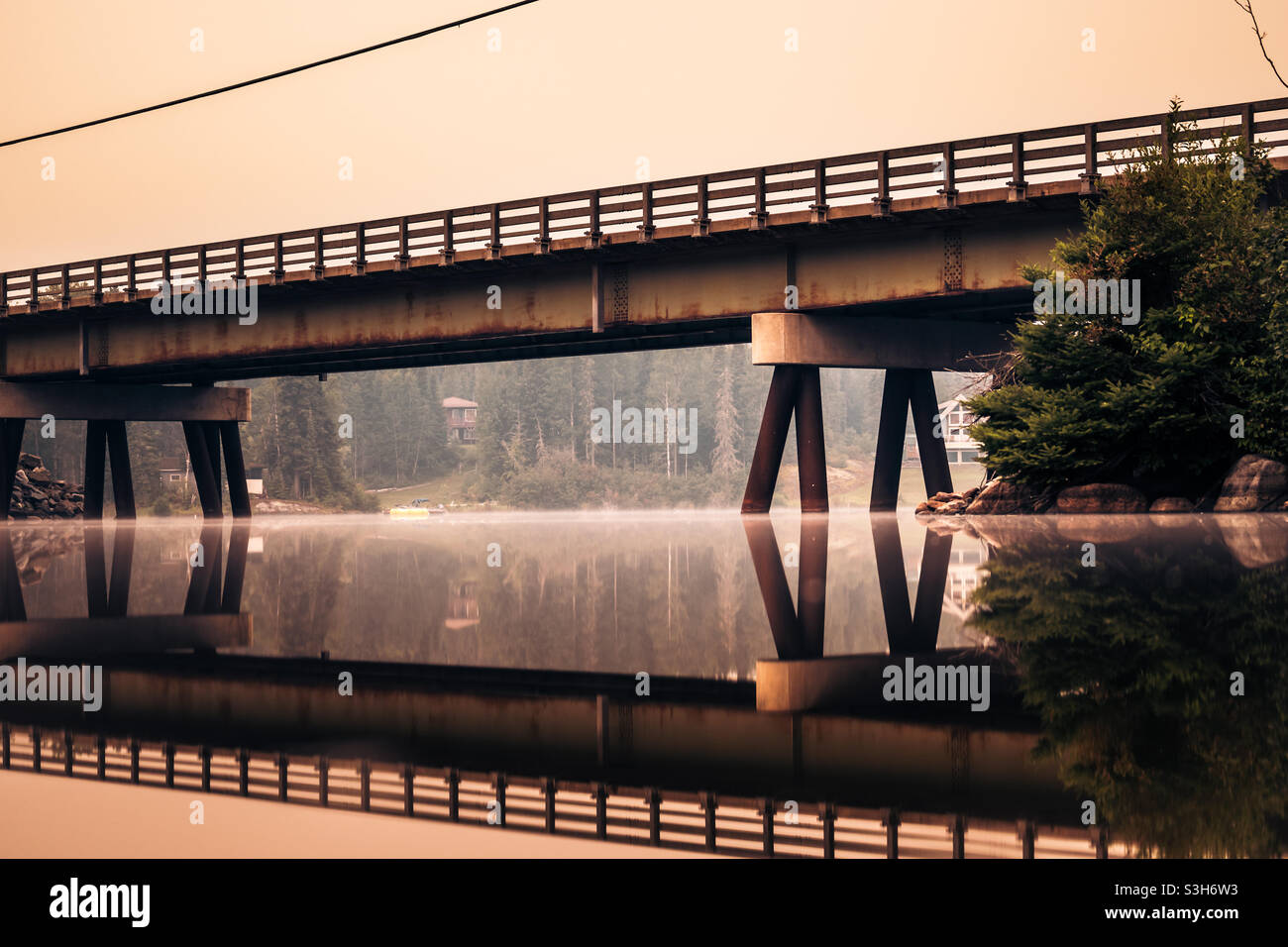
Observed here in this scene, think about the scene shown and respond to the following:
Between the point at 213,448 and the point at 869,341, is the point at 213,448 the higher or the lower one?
the lower one

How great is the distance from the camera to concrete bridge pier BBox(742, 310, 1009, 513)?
35.8m

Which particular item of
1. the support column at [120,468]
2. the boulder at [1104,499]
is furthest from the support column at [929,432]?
the support column at [120,468]

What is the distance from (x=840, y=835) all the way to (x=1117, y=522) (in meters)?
22.9

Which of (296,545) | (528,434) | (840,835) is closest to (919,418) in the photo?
(296,545)

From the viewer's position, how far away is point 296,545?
112 ft

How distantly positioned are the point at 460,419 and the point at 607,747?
→ 18222cm

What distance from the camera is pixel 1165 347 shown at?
91.6 ft

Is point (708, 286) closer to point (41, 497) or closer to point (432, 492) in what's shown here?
point (41, 497)

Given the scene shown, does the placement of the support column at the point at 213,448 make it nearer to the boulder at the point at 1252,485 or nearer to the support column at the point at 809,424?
the support column at the point at 809,424

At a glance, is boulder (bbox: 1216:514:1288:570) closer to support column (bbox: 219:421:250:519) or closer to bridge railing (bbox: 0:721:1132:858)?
bridge railing (bbox: 0:721:1132:858)

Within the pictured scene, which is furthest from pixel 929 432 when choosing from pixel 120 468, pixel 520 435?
pixel 520 435

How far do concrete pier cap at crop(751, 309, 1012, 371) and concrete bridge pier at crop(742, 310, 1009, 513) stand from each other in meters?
0.03

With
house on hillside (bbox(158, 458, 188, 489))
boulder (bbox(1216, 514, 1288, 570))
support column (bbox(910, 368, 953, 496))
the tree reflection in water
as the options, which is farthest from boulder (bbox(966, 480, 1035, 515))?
house on hillside (bbox(158, 458, 188, 489))
